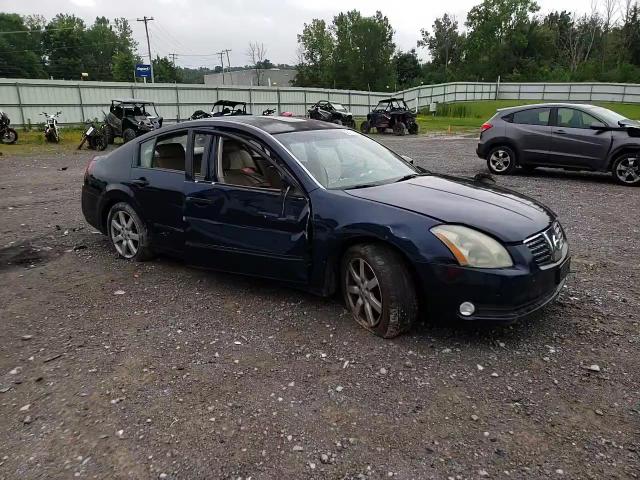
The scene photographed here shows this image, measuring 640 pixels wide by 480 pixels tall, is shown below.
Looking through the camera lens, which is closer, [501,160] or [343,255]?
[343,255]

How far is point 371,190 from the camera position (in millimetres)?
3949

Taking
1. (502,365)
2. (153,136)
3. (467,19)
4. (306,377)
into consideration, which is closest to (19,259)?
(153,136)

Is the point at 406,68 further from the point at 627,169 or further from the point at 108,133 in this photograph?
the point at 627,169

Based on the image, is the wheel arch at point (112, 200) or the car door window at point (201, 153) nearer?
the car door window at point (201, 153)

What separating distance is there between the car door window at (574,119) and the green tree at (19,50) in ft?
299

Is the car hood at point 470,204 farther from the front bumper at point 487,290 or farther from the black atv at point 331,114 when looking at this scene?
the black atv at point 331,114

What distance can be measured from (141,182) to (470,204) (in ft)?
10.6

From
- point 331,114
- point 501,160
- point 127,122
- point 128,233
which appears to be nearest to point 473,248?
point 128,233

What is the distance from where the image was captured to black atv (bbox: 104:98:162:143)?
18.9 metres

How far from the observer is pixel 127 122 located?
62.3ft

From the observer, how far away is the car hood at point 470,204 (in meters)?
3.45

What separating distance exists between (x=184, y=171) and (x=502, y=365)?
10.4 feet

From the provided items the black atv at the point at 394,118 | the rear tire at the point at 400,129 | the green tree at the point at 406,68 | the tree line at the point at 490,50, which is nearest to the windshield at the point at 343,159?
the rear tire at the point at 400,129

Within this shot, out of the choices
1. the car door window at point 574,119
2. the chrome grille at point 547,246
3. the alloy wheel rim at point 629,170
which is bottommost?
the alloy wheel rim at point 629,170
